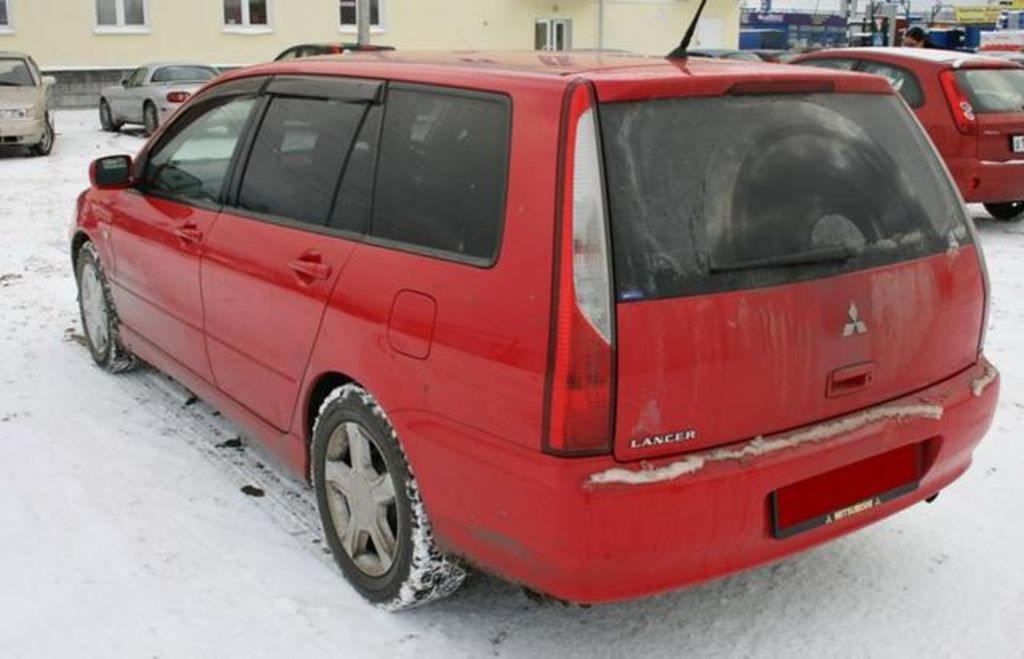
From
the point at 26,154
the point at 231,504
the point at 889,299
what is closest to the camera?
the point at 889,299

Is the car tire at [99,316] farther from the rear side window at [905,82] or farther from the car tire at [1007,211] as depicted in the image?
the car tire at [1007,211]

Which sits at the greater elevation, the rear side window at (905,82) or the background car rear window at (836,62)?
the background car rear window at (836,62)

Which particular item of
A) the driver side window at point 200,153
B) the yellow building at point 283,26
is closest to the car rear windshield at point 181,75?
the yellow building at point 283,26

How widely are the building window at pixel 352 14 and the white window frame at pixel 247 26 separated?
205 cm

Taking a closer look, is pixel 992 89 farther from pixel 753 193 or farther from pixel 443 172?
pixel 443 172

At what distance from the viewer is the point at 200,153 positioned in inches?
173

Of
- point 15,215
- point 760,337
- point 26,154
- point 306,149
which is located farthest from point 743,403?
point 26,154

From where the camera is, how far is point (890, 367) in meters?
2.89

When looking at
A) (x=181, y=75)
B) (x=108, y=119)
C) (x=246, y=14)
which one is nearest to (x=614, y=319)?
(x=181, y=75)

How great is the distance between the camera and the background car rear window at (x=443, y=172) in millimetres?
2752

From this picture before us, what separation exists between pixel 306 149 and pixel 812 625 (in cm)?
222

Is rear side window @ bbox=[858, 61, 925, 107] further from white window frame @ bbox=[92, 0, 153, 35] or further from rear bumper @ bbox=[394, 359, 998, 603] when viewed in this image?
white window frame @ bbox=[92, 0, 153, 35]

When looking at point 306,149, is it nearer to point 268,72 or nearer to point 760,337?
point 268,72

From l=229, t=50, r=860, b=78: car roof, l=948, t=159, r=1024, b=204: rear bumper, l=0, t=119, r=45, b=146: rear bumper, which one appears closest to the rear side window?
l=948, t=159, r=1024, b=204: rear bumper
